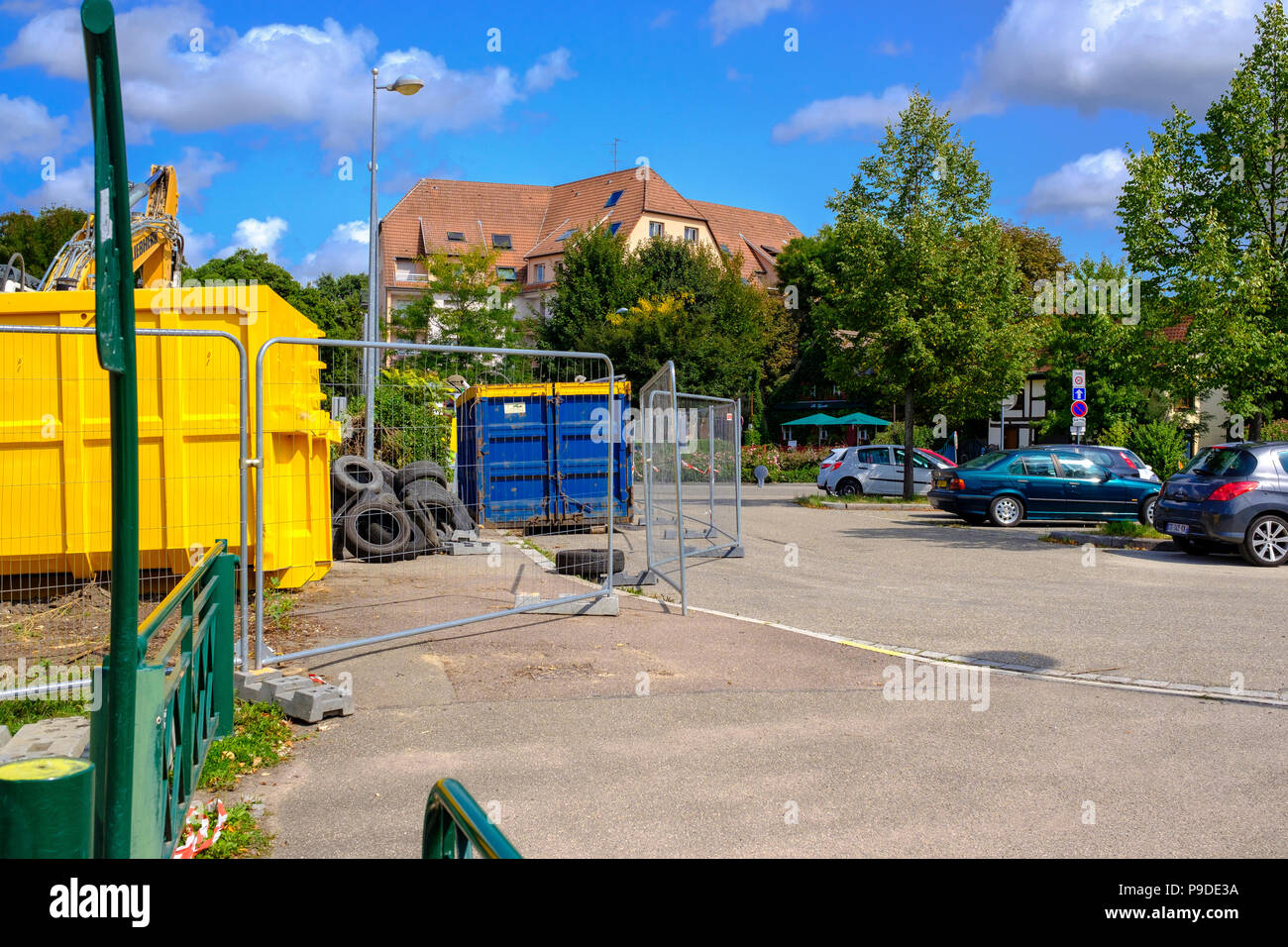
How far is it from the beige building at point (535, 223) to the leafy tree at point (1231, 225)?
4971cm

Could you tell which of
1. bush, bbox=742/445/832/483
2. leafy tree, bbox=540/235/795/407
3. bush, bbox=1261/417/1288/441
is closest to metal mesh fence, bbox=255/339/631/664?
bush, bbox=742/445/832/483

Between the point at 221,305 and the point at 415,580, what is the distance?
3432 mm

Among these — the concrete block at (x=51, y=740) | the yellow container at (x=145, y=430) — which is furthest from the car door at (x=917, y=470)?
the concrete block at (x=51, y=740)

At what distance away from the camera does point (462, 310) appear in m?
43.2

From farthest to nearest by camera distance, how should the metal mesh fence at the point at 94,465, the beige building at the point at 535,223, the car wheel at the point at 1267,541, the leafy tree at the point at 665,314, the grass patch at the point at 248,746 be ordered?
1. the beige building at the point at 535,223
2. the leafy tree at the point at 665,314
3. the car wheel at the point at 1267,541
4. the metal mesh fence at the point at 94,465
5. the grass patch at the point at 248,746

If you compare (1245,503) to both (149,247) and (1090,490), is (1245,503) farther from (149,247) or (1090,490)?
(149,247)

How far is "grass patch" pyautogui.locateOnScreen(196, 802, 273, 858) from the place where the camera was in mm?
4074

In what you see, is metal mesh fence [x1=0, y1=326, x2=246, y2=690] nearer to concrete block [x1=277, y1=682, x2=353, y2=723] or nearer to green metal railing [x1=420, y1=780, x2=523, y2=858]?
concrete block [x1=277, y1=682, x2=353, y2=723]

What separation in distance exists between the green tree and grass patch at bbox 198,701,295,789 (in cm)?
2195

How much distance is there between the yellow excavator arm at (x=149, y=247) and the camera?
1096 centimetres

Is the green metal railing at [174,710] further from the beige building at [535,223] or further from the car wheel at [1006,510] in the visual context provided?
the beige building at [535,223]

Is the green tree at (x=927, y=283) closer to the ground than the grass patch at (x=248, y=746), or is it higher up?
higher up

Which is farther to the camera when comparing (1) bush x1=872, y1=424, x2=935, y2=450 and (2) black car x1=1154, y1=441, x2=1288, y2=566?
(1) bush x1=872, y1=424, x2=935, y2=450

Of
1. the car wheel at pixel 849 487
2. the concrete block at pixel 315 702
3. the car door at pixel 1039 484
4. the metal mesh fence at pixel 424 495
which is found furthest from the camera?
the car wheel at pixel 849 487
